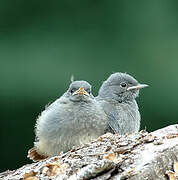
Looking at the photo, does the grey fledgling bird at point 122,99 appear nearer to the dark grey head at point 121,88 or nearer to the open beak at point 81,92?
the dark grey head at point 121,88

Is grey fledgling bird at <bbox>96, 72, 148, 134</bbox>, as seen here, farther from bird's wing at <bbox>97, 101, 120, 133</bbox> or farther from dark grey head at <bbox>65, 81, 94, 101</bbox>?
dark grey head at <bbox>65, 81, 94, 101</bbox>

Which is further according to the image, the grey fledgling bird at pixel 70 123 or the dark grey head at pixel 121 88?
the dark grey head at pixel 121 88

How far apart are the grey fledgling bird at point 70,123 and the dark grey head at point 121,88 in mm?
298

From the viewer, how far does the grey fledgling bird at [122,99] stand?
4.95 meters

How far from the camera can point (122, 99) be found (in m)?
5.19

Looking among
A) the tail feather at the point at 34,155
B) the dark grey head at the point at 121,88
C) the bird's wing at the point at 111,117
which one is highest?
the dark grey head at the point at 121,88

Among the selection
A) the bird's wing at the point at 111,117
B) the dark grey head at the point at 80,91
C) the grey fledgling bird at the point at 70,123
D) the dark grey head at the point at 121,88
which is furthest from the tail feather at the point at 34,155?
the dark grey head at the point at 121,88

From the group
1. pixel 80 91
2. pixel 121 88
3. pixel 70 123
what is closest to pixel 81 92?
pixel 80 91

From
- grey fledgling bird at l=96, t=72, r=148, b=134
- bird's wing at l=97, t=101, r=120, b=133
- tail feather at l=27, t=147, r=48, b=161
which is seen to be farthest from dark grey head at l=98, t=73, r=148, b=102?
tail feather at l=27, t=147, r=48, b=161

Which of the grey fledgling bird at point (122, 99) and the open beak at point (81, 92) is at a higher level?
the open beak at point (81, 92)

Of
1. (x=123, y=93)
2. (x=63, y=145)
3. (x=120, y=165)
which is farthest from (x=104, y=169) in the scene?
(x=123, y=93)

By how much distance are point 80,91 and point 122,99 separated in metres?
0.58

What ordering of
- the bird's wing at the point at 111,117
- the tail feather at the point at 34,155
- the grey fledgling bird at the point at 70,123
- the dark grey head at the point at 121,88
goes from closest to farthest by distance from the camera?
the grey fledgling bird at the point at 70,123 < the bird's wing at the point at 111,117 < the tail feather at the point at 34,155 < the dark grey head at the point at 121,88

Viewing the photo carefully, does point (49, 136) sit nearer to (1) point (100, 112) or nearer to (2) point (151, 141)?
(1) point (100, 112)
